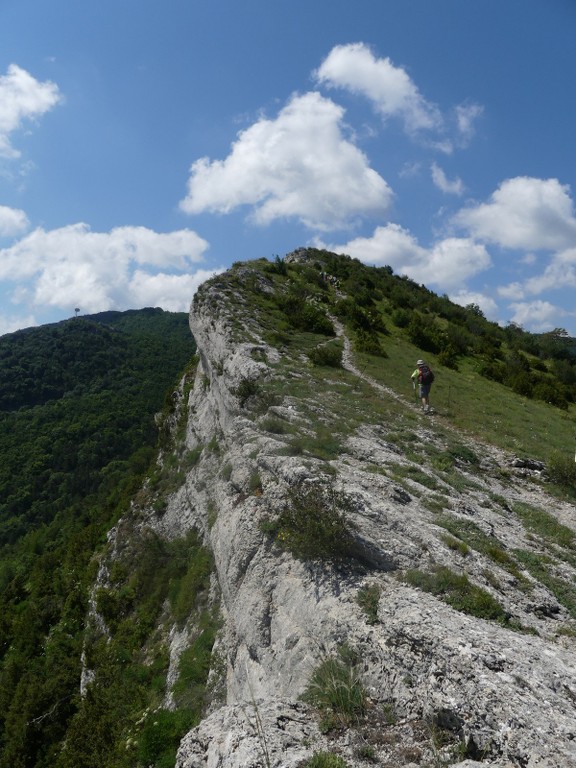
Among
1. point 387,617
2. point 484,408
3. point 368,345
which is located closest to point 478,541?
point 387,617

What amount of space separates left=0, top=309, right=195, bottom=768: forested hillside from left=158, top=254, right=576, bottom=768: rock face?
18.9m

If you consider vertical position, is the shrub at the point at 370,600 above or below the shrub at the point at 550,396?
below

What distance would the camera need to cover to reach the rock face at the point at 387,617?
5.80 meters

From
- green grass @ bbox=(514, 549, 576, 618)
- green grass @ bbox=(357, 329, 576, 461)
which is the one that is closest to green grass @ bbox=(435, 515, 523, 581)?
green grass @ bbox=(514, 549, 576, 618)

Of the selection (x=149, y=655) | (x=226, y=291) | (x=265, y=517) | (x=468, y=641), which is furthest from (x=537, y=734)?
(x=226, y=291)

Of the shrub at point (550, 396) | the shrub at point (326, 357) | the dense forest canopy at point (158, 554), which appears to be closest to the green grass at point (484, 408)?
the dense forest canopy at point (158, 554)

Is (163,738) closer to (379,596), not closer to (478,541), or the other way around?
(379,596)

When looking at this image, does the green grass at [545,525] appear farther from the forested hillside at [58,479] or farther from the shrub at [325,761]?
the forested hillside at [58,479]

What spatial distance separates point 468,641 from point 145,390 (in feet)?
424

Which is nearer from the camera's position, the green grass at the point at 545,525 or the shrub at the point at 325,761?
the shrub at the point at 325,761

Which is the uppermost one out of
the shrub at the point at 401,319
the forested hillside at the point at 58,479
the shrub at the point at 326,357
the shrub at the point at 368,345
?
the shrub at the point at 401,319

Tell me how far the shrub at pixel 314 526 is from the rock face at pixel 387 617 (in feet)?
0.73

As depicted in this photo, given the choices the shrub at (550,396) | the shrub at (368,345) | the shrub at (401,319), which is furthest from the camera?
the shrub at (401,319)

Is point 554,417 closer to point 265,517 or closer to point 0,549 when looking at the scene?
point 265,517
